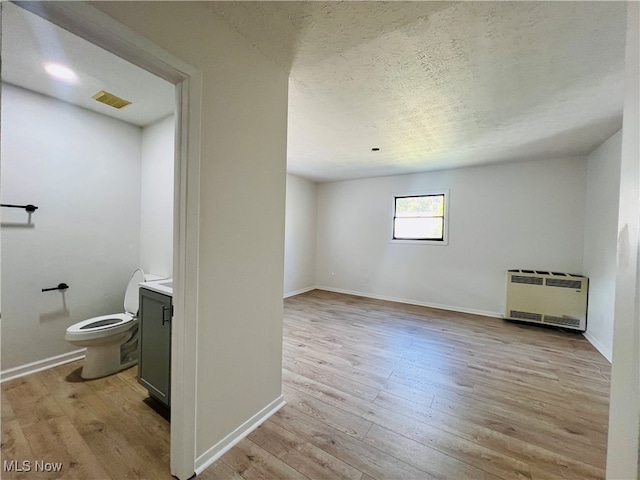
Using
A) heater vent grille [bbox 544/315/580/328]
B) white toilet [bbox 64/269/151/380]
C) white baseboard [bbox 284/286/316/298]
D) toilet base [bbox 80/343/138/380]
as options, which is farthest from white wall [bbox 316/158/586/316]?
toilet base [bbox 80/343/138/380]

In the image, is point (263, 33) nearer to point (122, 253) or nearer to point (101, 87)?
point (101, 87)

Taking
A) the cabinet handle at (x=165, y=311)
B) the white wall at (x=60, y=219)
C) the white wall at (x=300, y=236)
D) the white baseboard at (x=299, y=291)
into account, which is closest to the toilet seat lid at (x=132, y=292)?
the white wall at (x=60, y=219)

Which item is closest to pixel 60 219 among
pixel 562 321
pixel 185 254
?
pixel 185 254

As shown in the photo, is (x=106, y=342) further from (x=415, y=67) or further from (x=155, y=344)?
(x=415, y=67)

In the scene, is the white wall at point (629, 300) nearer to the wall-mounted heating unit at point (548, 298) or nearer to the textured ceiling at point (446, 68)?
the textured ceiling at point (446, 68)

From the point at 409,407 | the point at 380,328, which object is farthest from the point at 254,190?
the point at 380,328

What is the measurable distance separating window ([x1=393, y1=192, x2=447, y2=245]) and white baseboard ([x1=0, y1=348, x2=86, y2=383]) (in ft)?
15.9

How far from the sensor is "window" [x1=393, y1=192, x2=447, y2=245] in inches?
184

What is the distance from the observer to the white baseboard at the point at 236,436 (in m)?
1.44

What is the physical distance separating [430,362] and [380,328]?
971mm

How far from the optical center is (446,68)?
1.84m

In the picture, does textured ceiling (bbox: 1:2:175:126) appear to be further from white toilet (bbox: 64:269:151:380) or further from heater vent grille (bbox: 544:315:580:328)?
heater vent grille (bbox: 544:315:580:328)

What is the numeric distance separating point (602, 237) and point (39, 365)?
6.04m

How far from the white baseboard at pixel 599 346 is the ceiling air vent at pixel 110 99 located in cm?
546
